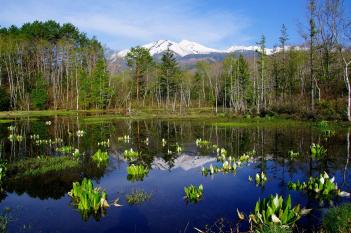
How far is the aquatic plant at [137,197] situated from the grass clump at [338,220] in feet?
20.3

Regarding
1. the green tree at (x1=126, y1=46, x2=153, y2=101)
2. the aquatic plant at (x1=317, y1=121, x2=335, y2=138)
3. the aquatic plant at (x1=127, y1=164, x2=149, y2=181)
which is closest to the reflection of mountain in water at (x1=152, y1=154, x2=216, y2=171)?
the aquatic plant at (x1=127, y1=164, x2=149, y2=181)

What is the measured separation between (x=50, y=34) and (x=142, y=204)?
79.4 m

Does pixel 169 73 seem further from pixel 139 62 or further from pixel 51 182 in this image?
pixel 51 182

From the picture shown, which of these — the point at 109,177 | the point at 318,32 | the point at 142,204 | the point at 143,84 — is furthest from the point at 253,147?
the point at 143,84

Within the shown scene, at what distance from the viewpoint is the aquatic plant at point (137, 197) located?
42.9 feet

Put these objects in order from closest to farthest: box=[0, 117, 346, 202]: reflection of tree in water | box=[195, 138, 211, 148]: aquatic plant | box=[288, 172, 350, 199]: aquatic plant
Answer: box=[288, 172, 350, 199]: aquatic plant, box=[0, 117, 346, 202]: reflection of tree in water, box=[195, 138, 211, 148]: aquatic plant

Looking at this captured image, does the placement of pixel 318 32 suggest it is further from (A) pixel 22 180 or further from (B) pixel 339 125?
(A) pixel 22 180

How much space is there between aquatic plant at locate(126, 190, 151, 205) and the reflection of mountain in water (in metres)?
5.08

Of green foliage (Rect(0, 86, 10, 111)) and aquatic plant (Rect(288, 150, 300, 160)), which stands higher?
green foliage (Rect(0, 86, 10, 111))

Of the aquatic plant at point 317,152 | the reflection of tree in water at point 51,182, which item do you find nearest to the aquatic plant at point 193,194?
the reflection of tree in water at point 51,182

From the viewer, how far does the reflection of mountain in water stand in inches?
761

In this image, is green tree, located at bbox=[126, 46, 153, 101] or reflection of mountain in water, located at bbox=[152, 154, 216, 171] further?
green tree, located at bbox=[126, 46, 153, 101]

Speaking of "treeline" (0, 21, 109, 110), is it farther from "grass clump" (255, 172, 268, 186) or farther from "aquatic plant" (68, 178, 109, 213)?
"grass clump" (255, 172, 268, 186)

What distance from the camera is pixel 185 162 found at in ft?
67.7
